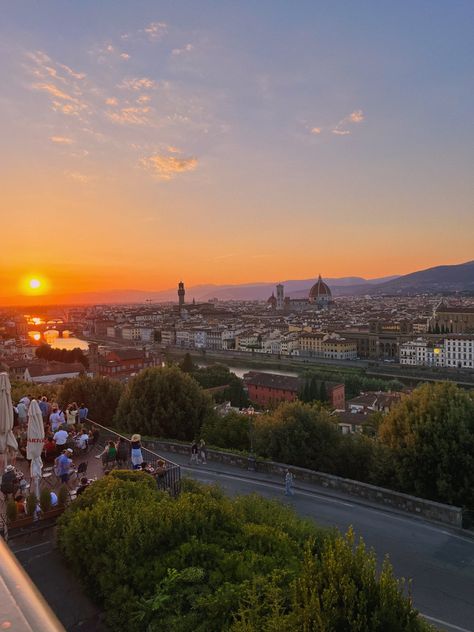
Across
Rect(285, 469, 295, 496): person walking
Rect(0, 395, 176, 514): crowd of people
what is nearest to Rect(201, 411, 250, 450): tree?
Rect(285, 469, 295, 496): person walking

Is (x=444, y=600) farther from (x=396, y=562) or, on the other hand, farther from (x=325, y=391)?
(x=325, y=391)

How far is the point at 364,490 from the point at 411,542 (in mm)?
1580

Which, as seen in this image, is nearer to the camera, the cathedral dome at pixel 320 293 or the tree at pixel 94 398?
the tree at pixel 94 398

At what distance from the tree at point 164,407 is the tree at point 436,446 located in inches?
201

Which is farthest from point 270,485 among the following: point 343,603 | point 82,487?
point 343,603

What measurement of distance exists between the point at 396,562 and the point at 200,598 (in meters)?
3.91

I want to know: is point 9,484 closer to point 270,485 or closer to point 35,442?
point 35,442

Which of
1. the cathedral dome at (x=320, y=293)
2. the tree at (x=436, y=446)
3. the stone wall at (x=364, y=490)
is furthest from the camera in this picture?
the cathedral dome at (x=320, y=293)

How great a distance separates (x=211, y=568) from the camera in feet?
12.9

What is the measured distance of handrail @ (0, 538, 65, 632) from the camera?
609mm

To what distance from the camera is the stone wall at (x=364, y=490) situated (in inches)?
305

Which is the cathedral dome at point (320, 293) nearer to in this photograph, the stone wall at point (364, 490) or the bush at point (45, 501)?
the stone wall at point (364, 490)

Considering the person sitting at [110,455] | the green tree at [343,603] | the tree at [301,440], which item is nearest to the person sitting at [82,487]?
the person sitting at [110,455]

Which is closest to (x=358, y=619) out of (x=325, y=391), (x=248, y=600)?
(x=248, y=600)
